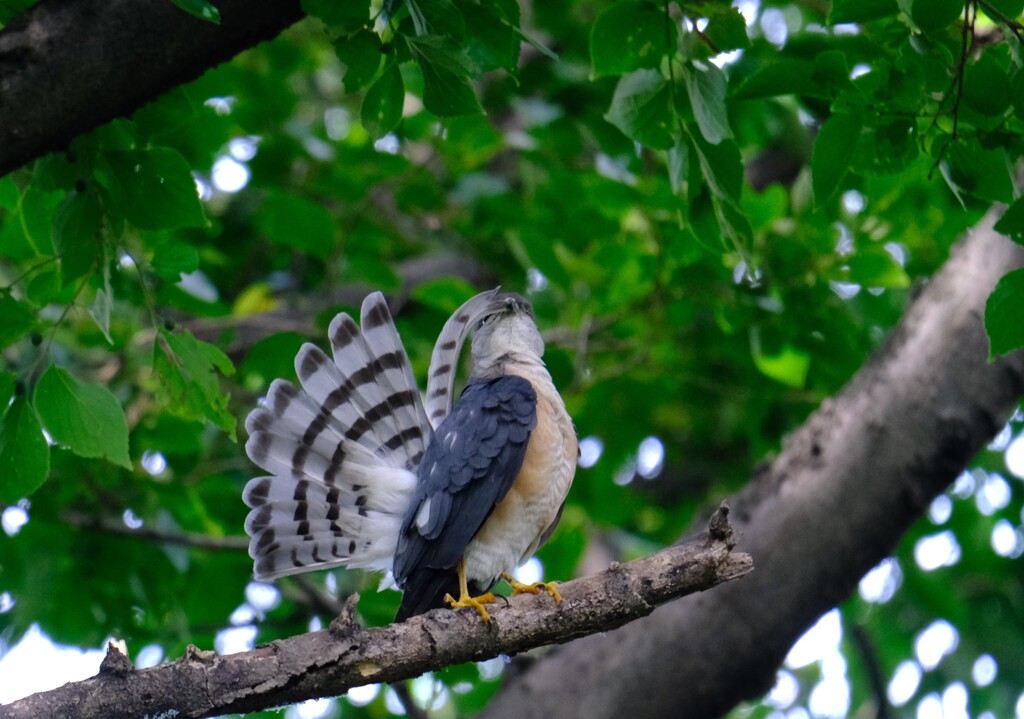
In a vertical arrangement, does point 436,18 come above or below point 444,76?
above

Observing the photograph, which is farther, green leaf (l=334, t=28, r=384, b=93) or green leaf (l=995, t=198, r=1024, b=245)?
green leaf (l=334, t=28, r=384, b=93)

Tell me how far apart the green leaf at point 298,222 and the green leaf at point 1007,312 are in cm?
248

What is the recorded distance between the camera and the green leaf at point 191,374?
2637 mm

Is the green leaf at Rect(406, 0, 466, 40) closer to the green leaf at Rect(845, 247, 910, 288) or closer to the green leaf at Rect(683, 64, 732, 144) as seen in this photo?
the green leaf at Rect(683, 64, 732, 144)

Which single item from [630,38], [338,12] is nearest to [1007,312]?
[630,38]

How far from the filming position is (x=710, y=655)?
12.9ft

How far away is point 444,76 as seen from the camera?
235 cm

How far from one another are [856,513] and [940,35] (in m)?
2.14

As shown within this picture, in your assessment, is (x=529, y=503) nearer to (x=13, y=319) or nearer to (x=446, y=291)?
(x=446, y=291)

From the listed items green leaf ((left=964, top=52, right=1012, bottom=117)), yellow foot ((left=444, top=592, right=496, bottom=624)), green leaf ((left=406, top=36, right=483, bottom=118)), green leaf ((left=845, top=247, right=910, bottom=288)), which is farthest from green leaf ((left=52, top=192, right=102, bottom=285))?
green leaf ((left=845, top=247, right=910, bottom=288))

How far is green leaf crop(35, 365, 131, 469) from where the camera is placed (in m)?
2.46

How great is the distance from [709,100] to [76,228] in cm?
163

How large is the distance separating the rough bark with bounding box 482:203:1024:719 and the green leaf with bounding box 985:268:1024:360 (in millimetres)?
1724

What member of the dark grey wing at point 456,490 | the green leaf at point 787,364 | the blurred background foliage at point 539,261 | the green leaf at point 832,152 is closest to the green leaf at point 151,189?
the blurred background foliage at point 539,261
